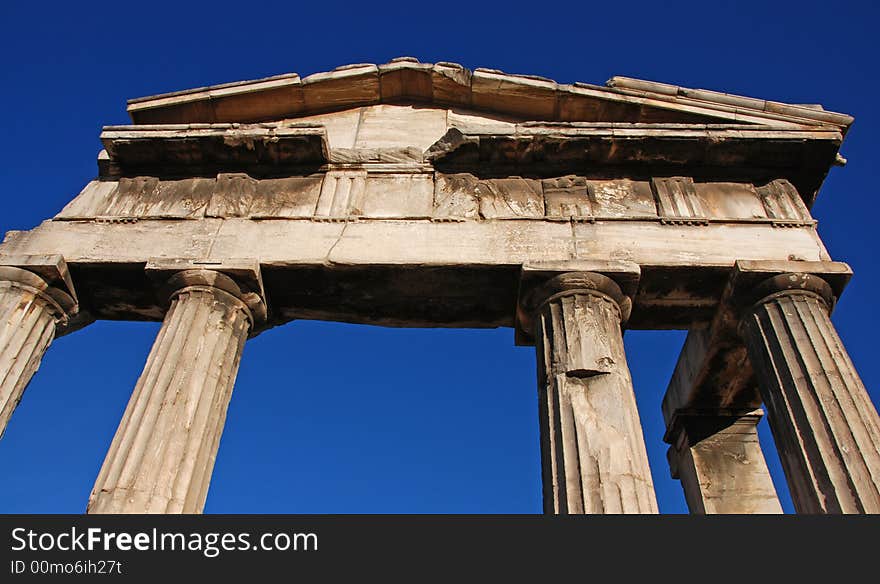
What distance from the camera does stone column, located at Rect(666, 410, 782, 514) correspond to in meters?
11.6

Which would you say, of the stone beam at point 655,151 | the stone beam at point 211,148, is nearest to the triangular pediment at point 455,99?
the stone beam at point 655,151

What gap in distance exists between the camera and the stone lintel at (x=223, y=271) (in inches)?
387

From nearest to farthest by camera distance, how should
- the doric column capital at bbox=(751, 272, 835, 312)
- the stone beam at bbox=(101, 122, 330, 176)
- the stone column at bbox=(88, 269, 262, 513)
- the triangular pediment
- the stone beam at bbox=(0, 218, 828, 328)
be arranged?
the stone column at bbox=(88, 269, 262, 513) → the doric column capital at bbox=(751, 272, 835, 312) → the stone beam at bbox=(0, 218, 828, 328) → the stone beam at bbox=(101, 122, 330, 176) → the triangular pediment

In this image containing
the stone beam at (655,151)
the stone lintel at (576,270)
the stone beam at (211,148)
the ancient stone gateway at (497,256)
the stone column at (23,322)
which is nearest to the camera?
the ancient stone gateway at (497,256)

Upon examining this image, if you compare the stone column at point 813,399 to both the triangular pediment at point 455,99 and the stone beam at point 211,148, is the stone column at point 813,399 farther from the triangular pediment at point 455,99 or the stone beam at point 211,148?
the stone beam at point 211,148

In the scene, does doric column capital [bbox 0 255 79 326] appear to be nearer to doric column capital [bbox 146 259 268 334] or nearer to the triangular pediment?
doric column capital [bbox 146 259 268 334]

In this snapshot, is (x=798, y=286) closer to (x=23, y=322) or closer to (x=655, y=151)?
(x=655, y=151)

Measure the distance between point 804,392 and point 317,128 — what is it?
24.3ft

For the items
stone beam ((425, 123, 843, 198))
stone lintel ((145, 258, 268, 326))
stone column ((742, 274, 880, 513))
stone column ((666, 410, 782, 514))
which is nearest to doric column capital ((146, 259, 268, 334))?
stone lintel ((145, 258, 268, 326))

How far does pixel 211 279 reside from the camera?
9.75m

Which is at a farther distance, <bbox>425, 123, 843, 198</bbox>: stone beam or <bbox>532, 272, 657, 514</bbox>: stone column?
<bbox>425, 123, 843, 198</bbox>: stone beam

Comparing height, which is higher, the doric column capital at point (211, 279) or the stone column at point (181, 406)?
the doric column capital at point (211, 279)

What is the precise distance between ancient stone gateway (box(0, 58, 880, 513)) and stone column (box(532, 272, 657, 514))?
0.03 metres
